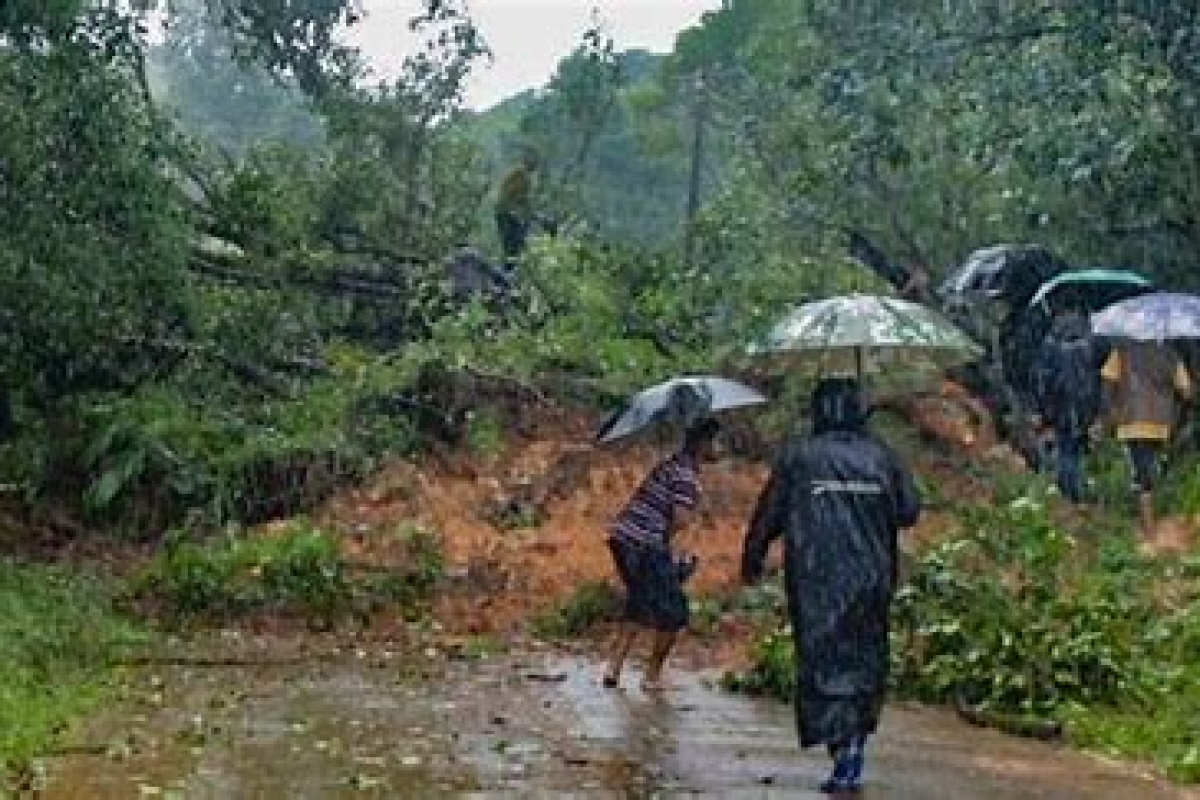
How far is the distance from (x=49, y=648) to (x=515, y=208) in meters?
11.8

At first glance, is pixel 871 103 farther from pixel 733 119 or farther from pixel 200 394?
pixel 733 119

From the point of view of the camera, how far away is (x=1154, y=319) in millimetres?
14492

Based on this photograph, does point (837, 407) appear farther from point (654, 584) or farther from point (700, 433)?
point (654, 584)

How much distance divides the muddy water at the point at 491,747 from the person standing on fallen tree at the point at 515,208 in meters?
11.5

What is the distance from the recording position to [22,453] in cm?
1683

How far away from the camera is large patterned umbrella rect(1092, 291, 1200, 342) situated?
14.3m

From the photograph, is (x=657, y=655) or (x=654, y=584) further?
(x=657, y=655)

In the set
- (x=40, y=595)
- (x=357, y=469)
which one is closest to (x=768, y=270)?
(x=357, y=469)

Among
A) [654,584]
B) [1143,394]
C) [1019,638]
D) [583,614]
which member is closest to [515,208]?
[1143,394]

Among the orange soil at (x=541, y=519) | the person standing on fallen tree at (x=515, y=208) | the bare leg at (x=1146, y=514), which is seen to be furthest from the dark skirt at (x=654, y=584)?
the person standing on fallen tree at (x=515, y=208)

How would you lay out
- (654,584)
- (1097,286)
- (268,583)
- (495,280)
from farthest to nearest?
(495,280) → (1097,286) → (268,583) → (654,584)

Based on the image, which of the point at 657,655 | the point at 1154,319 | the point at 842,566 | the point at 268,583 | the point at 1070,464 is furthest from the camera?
the point at 1070,464

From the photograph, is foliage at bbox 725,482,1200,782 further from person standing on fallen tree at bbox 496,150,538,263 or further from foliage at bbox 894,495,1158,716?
person standing on fallen tree at bbox 496,150,538,263

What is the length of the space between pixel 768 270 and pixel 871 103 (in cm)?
194
